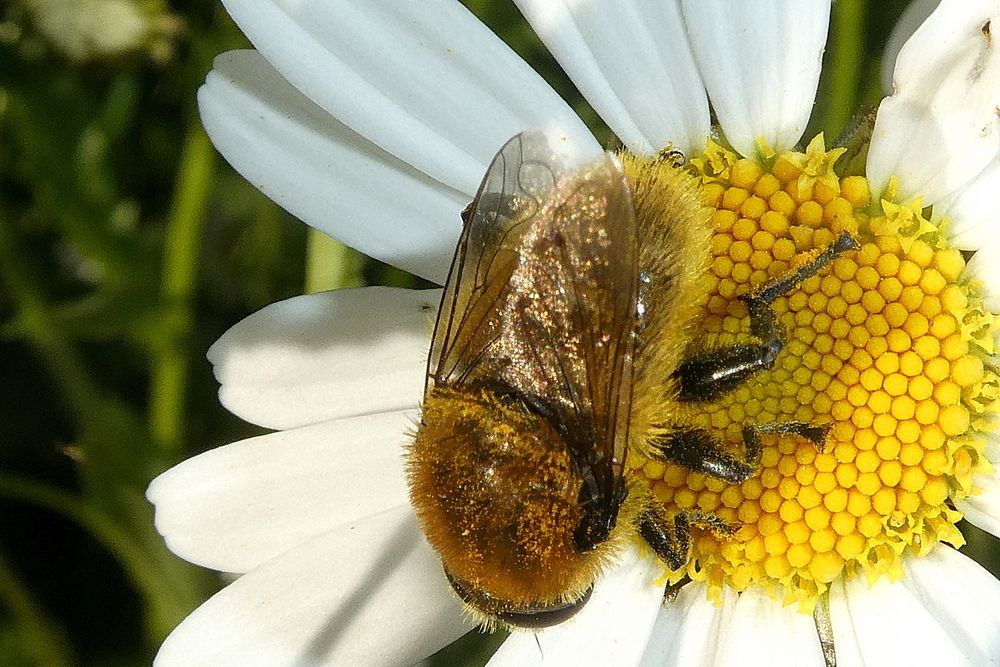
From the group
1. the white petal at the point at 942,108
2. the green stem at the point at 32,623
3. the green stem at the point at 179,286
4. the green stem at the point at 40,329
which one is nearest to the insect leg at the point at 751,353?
the white petal at the point at 942,108

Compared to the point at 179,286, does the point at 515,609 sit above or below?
above

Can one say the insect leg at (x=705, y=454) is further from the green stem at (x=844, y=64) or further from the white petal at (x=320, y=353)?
the green stem at (x=844, y=64)

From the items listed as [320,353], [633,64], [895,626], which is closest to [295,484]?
[320,353]

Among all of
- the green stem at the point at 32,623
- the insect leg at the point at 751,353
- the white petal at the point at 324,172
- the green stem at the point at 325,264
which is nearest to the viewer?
the insect leg at the point at 751,353

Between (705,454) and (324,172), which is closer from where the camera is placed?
(705,454)

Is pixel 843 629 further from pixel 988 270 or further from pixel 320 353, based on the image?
pixel 320 353

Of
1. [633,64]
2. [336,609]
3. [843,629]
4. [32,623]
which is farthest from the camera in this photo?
[32,623]

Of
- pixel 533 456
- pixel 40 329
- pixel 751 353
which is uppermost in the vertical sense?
pixel 751 353

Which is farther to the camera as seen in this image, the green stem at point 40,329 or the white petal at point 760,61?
the green stem at point 40,329
